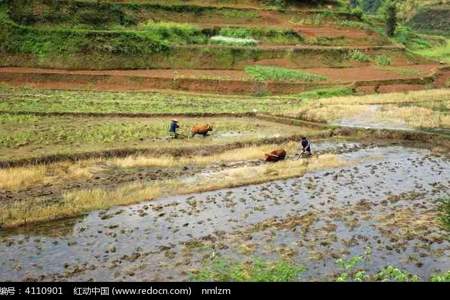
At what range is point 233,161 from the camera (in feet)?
78.6

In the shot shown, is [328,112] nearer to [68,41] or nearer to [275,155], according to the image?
[275,155]

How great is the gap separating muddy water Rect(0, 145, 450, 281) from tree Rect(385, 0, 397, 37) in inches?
2625

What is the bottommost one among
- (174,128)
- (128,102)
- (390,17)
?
(128,102)

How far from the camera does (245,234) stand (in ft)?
49.5

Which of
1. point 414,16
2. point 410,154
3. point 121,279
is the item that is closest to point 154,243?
point 121,279

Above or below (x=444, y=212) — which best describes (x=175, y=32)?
above

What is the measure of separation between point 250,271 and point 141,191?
7193 mm

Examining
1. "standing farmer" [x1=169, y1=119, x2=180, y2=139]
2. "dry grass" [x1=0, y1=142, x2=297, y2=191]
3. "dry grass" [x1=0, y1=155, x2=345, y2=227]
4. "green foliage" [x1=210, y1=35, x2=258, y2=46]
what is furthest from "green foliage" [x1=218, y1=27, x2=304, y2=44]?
"dry grass" [x1=0, y1=155, x2=345, y2=227]

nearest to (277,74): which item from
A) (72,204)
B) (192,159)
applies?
(192,159)

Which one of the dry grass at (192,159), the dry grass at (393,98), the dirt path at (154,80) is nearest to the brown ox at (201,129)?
the dry grass at (192,159)

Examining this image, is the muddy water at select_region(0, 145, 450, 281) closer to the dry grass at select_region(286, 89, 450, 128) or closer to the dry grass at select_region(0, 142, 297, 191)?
the dry grass at select_region(0, 142, 297, 191)

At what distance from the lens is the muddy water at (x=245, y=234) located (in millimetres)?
12812
